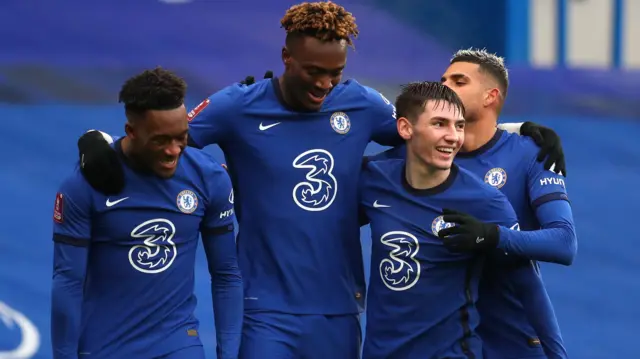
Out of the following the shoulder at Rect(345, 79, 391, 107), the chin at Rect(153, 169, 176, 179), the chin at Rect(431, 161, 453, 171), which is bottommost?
the chin at Rect(153, 169, 176, 179)

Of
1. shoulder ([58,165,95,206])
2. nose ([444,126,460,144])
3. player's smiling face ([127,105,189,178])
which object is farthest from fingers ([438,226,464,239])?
shoulder ([58,165,95,206])

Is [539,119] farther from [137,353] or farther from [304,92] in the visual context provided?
[137,353]

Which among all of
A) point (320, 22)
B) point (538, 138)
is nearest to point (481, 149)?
point (538, 138)

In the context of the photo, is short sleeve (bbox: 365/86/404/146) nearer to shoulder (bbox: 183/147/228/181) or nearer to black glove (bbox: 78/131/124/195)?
shoulder (bbox: 183/147/228/181)

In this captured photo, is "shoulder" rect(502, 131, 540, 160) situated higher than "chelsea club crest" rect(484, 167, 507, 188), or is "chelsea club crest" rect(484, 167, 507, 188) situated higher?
"shoulder" rect(502, 131, 540, 160)

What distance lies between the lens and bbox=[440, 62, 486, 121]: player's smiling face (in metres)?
5.53

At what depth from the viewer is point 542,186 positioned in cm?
526

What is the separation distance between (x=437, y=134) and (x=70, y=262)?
157 cm

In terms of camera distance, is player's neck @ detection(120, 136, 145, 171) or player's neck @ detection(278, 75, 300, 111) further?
player's neck @ detection(278, 75, 300, 111)

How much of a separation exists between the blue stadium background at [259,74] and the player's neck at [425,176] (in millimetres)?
3827

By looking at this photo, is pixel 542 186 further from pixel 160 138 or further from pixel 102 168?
pixel 102 168

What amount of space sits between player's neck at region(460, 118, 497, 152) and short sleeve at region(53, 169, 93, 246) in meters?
1.80

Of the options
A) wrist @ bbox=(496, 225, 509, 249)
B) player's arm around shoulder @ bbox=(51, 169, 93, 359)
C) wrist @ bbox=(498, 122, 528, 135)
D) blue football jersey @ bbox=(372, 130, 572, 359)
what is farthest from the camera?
wrist @ bbox=(498, 122, 528, 135)

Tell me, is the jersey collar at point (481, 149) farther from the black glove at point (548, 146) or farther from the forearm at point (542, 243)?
the forearm at point (542, 243)
